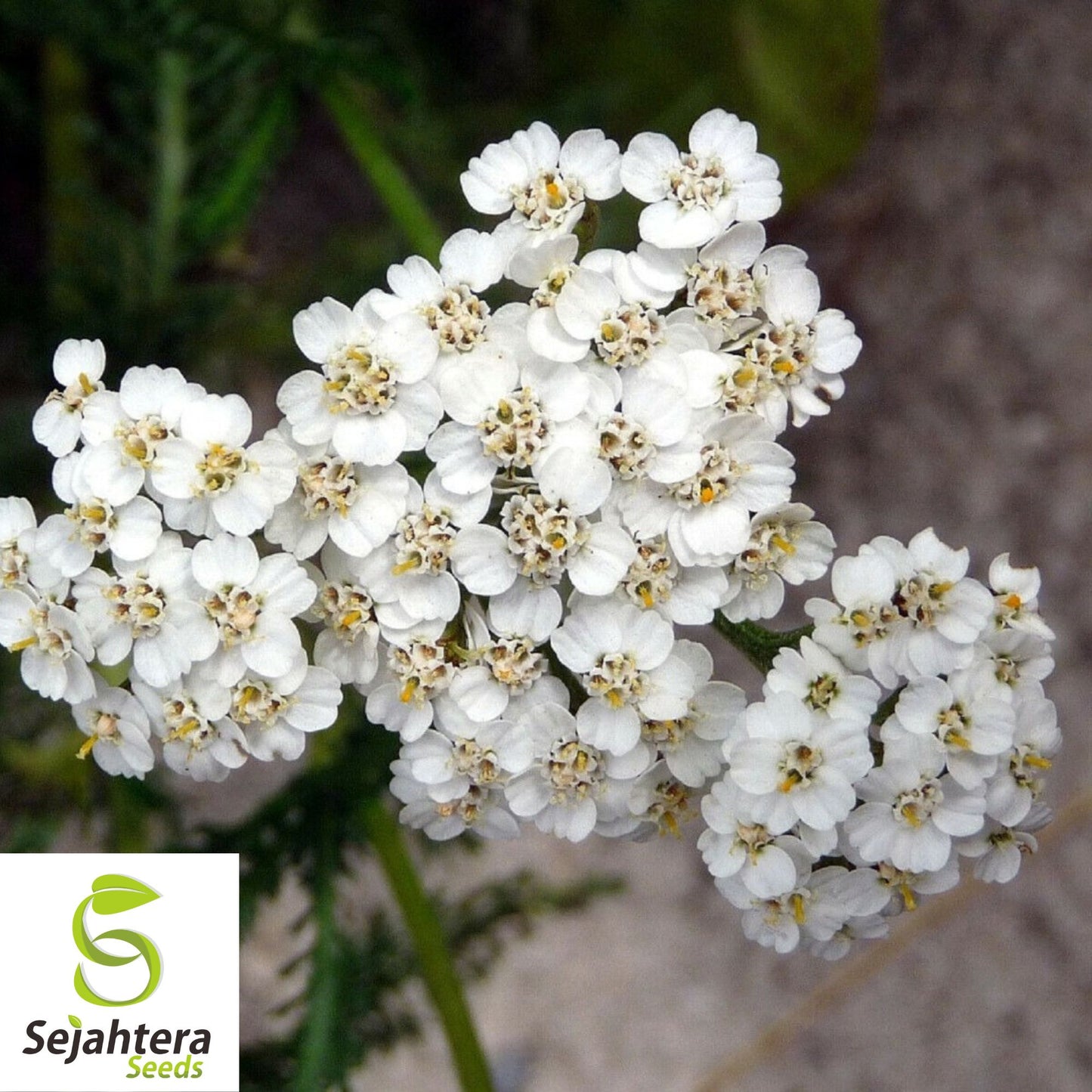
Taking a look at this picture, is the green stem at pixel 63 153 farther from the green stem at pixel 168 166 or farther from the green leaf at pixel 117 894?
the green leaf at pixel 117 894

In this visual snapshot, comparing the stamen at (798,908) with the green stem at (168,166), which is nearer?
the stamen at (798,908)

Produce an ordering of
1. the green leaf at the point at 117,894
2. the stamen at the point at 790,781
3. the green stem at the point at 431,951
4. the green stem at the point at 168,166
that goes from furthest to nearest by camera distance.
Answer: the green stem at the point at 168,166, the green stem at the point at 431,951, the green leaf at the point at 117,894, the stamen at the point at 790,781

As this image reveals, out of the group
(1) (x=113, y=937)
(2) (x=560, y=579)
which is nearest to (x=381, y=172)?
(2) (x=560, y=579)

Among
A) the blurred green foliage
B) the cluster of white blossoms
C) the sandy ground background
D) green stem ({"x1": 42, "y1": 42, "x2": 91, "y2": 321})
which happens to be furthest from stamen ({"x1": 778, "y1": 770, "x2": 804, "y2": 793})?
green stem ({"x1": 42, "y1": 42, "x2": 91, "y2": 321})

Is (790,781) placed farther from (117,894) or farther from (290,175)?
(290,175)

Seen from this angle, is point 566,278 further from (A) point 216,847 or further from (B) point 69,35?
(B) point 69,35

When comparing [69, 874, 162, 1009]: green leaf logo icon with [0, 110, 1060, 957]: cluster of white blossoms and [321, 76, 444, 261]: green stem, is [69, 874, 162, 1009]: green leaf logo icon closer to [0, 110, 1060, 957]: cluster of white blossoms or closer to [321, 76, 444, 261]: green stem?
[0, 110, 1060, 957]: cluster of white blossoms

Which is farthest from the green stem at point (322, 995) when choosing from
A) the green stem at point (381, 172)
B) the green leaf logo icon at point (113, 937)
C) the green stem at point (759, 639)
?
the green stem at point (381, 172)
